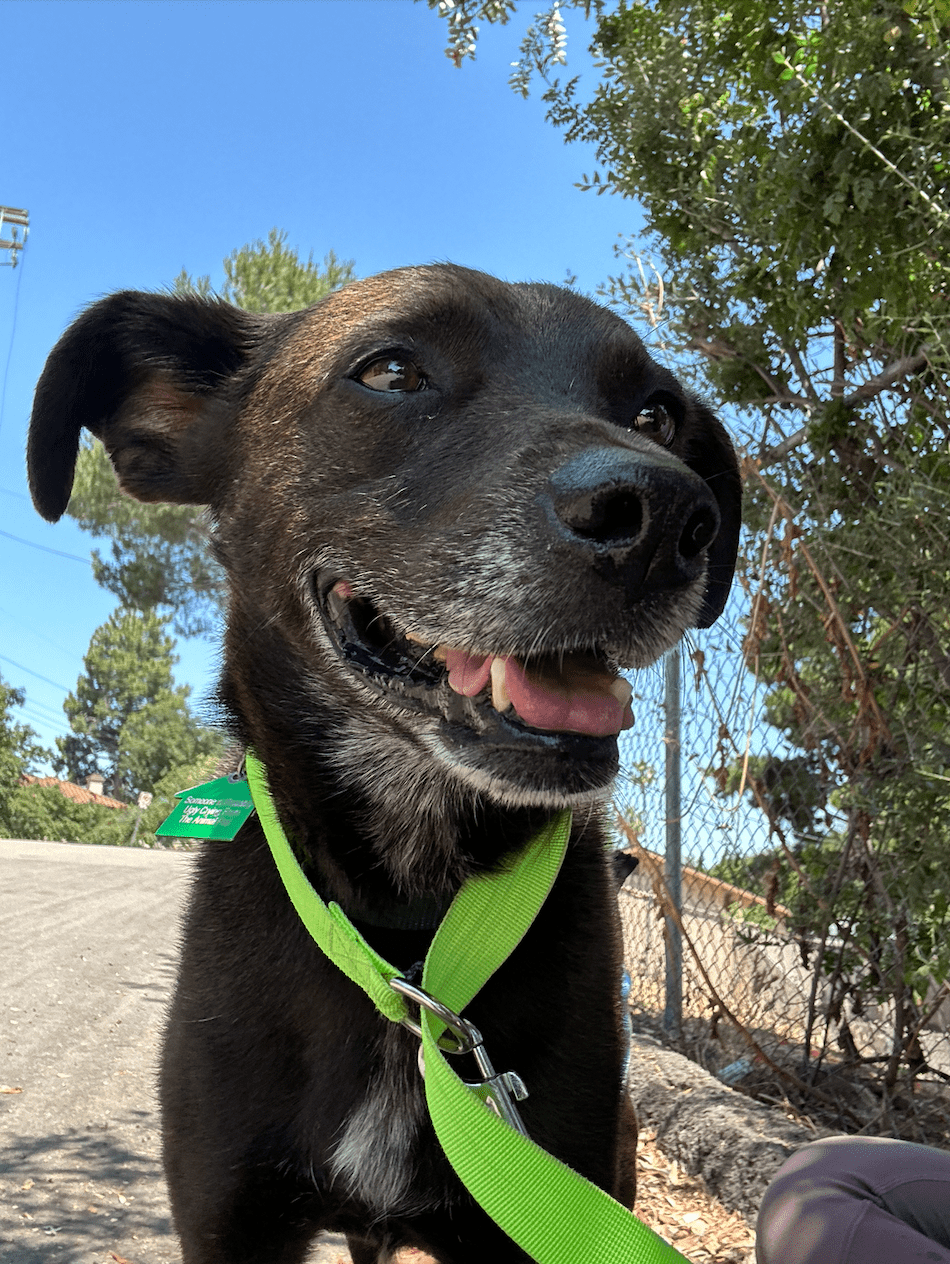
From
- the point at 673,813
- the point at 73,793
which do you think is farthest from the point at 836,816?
the point at 73,793

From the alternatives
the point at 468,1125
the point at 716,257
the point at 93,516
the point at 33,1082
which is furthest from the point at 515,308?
the point at 93,516

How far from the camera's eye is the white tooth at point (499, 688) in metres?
1.84

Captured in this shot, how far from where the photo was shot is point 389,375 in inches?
82.9

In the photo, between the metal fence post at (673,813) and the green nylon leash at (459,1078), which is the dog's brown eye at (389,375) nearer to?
the green nylon leash at (459,1078)

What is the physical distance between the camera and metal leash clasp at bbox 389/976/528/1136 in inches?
61.7

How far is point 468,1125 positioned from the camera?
1.50 metres

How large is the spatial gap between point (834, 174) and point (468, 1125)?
2834 mm

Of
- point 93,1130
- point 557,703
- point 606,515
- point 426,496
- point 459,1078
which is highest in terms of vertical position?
point 426,496

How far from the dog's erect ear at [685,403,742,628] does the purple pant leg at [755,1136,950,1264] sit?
1.59 metres

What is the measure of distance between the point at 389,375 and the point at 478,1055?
1.31 meters

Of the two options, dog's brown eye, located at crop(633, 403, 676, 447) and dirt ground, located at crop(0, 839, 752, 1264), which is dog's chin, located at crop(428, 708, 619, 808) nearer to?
dirt ground, located at crop(0, 839, 752, 1264)

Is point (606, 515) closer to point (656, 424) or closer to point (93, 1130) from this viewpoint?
point (656, 424)

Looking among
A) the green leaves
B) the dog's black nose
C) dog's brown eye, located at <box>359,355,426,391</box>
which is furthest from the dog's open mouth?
the green leaves

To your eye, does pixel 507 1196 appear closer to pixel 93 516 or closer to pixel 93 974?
pixel 93 974
